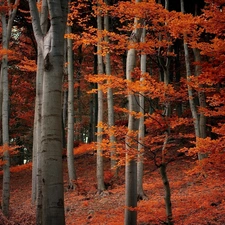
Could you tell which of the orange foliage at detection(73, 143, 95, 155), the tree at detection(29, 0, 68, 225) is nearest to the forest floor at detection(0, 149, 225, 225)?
the tree at detection(29, 0, 68, 225)

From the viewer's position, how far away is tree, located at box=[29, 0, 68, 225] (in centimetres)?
394

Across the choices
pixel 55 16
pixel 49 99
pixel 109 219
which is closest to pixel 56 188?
pixel 49 99

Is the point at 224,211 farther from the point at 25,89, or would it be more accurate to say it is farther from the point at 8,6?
the point at 25,89

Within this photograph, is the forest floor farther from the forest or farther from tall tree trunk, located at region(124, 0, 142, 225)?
tall tree trunk, located at region(124, 0, 142, 225)

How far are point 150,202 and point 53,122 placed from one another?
6.74 metres

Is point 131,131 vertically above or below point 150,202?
above

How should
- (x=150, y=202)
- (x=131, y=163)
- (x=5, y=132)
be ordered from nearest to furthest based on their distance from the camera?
(x=131, y=163) → (x=150, y=202) → (x=5, y=132)

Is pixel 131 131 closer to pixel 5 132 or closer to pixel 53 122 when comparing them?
pixel 53 122

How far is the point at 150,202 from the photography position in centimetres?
991

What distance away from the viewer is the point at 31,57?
2238 centimetres

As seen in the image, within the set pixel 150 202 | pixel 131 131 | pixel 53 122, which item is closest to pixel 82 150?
pixel 150 202

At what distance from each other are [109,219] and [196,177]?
5.03 meters

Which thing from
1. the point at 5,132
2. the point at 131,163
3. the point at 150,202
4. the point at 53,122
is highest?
the point at 53,122

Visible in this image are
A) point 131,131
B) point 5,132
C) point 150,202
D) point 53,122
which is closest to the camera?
point 53,122
